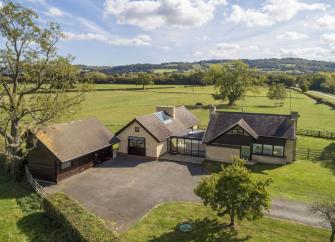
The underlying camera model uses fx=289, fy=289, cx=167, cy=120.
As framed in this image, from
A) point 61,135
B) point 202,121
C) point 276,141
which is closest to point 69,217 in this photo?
point 61,135

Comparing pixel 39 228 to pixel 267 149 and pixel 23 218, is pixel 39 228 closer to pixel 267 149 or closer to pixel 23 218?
pixel 23 218

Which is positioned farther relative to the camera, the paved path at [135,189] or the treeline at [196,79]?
the treeline at [196,79]

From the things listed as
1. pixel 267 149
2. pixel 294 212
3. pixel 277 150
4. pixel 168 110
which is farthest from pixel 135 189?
pixel 277 150

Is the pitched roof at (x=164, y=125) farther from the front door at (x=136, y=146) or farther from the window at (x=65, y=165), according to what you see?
the window at (x=65, y=165)

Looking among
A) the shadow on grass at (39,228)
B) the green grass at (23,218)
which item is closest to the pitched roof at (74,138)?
the green grass at (23,218)

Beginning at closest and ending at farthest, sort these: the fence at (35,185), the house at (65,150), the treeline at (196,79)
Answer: the fence at (35,185) < the house at (65,150) < the treeline at (196,79)
